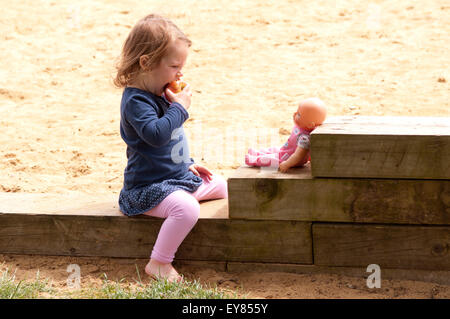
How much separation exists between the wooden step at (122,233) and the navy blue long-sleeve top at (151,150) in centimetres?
12

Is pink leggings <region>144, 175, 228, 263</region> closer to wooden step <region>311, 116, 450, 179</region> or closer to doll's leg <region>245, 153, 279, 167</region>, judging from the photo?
doll's leg <region>245, 153, 279, 167</region>

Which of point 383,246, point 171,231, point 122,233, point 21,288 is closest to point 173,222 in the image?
point 171,231

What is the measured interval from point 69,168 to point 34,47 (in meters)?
3.60

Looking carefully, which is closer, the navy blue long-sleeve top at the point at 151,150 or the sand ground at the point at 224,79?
the navy blue long-sleeve top at the point at 151,150

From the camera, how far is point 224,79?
6996 millimetres

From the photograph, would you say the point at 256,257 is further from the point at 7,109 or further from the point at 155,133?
the point at 7,109

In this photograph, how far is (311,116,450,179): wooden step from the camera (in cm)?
297

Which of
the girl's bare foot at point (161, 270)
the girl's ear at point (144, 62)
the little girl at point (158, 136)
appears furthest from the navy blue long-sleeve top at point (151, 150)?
the girl's bare foot at point (161, 270)

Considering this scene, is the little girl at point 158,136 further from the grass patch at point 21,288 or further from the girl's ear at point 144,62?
the grass patch at point 21,288

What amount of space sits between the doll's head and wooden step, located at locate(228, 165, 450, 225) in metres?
0.21

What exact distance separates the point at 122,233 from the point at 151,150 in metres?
0.44

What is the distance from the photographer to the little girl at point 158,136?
3.27 meters

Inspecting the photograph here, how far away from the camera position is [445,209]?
3.05 meters

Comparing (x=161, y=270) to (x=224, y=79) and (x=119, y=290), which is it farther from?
(x=224, y=79)
